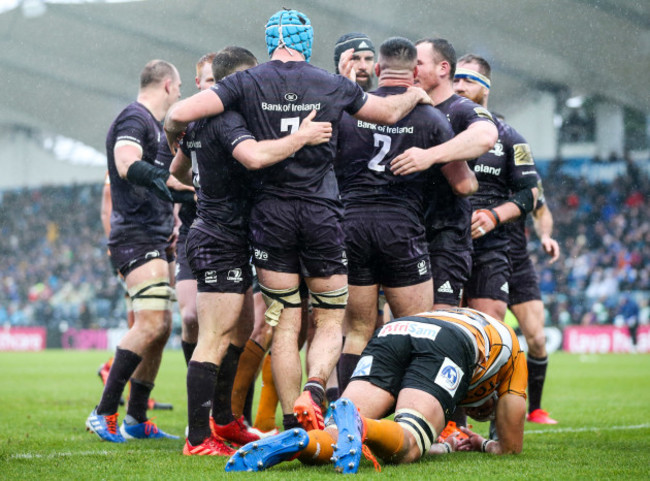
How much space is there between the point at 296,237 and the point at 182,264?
72.3 inches

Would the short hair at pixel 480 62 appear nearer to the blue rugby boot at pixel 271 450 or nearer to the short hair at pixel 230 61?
the short hair at pixel 230 61

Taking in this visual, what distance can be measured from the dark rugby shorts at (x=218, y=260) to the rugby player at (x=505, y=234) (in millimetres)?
2043

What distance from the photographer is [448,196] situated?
5711 millimetres

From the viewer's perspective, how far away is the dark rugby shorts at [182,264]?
617 centimetres

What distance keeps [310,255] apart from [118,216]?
6.50ft

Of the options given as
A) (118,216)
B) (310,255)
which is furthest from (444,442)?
(118,216)

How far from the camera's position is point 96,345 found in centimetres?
2638

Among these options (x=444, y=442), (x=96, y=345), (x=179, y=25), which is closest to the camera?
(x=444, y=442)

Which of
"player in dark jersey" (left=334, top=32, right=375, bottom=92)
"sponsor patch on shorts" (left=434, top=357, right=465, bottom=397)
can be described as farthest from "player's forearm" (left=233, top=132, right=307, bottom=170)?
"player in dark jersey" (left=334, top=32, right=375, bottom=92)

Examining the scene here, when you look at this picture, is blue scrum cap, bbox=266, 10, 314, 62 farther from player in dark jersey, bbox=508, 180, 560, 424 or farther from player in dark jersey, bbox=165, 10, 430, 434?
player in dark jersey, bbox=508, 180, 560, 424

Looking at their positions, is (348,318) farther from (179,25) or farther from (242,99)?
(179,25)

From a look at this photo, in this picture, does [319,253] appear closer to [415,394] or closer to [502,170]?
[415,394]

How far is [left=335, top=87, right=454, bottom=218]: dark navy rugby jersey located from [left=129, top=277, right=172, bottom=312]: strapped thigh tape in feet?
4.86

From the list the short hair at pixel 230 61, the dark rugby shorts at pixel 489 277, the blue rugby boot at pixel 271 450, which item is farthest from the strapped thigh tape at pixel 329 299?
the dark rugby shorts at pixel 489 277
